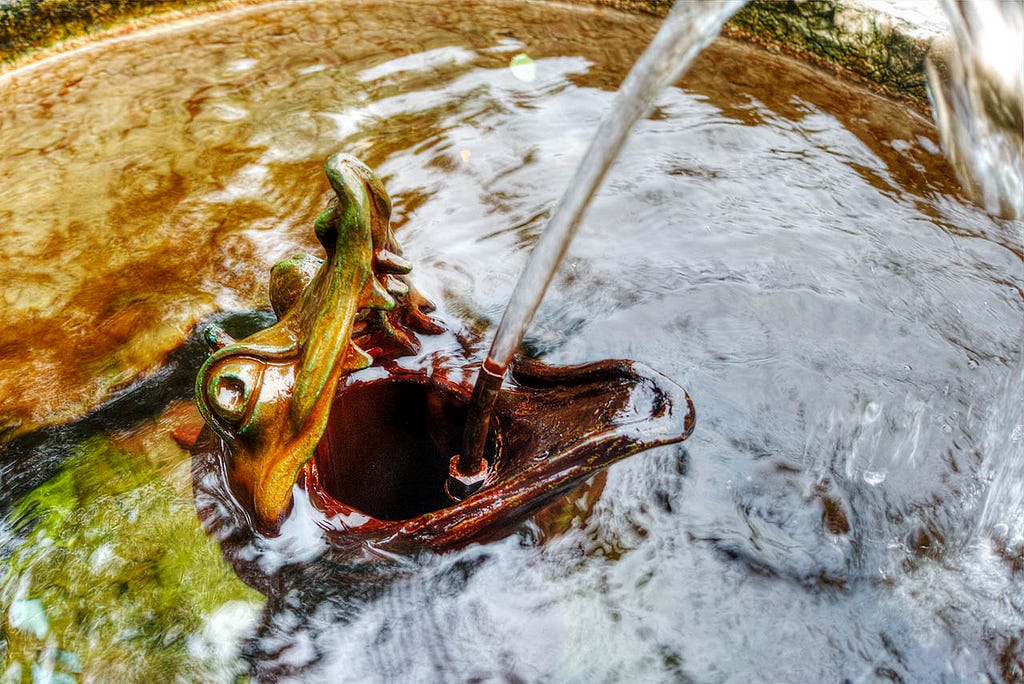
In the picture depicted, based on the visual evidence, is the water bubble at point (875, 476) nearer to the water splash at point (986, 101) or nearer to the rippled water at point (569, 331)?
the rippled water at point (569, 331)

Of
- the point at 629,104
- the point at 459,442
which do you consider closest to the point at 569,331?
the point at 459,442

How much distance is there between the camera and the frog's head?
142 centimetres

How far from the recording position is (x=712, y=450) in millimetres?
2193

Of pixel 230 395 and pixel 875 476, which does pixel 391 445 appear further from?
pixel 875 476

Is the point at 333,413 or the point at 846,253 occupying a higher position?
the point at 333,413

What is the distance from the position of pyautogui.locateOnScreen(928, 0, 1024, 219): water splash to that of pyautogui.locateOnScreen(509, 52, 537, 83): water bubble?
114 inches

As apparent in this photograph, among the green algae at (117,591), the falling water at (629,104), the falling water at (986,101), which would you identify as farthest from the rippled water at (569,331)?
the falling water at (986,101)

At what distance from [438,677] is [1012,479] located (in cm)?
174

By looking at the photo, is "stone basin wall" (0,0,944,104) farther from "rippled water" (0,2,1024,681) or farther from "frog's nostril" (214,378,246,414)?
"frog's nostril" (214,378,246,414)

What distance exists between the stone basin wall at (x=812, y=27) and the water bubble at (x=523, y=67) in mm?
1388

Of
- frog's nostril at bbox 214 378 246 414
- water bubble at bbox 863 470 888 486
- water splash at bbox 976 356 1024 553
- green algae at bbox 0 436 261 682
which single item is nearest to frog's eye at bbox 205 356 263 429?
frog's nostril at bbox 214 378 246 414

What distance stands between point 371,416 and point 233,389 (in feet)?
1.43

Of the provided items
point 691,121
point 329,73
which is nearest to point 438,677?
point 691,121

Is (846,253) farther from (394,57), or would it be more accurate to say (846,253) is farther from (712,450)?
(394,57)
